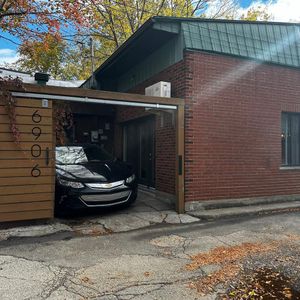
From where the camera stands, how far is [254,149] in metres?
8.34

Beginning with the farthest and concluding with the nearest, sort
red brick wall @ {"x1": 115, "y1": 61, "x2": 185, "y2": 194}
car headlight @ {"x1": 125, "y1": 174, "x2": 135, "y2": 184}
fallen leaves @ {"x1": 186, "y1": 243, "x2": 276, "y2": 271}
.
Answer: red brick wall @ {"x1": 115, "y1": 61, "x2": 185, "y2": 194} → car headlight @ {"x1": 125, "y1": 174, "x2": 135, "y2": 184} → fallen leaves @ {"x1": 186, "y1": 243, "x2": 276, "y2": 271}

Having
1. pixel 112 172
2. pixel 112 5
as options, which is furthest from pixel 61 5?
pixel 112 5

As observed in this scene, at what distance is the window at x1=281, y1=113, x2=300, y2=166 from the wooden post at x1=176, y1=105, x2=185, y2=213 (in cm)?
355

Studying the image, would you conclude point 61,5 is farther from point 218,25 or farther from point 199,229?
point 199,229

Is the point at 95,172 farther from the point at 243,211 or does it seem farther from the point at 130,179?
the point at 243,211

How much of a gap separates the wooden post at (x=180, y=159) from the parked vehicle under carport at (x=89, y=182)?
1.00m

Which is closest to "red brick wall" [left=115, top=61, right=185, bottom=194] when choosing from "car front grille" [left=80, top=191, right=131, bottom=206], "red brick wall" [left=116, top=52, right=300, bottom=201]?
"red brick wall" [left=116, top=52, right=300, bottom=201]

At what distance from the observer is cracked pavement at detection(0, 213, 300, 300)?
347 centimetres

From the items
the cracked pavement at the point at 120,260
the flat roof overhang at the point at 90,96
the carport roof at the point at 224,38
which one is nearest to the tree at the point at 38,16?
the carport roof at the point at 224,38

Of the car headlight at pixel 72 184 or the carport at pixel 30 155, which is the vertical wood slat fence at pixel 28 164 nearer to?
the carport at pixel 30 155

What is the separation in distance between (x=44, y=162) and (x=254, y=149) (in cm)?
526

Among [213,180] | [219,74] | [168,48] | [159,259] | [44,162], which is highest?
[168,48]

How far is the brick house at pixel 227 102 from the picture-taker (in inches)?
297

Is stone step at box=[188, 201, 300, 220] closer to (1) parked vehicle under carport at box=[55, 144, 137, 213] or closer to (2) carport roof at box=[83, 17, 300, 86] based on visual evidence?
(1) parked vehicle under carport at box=[55, 144, 137, 213]
